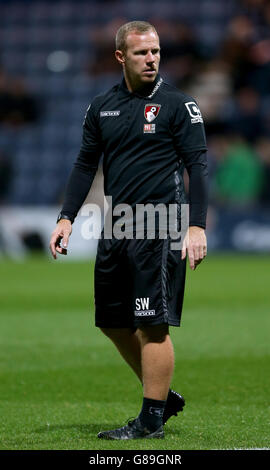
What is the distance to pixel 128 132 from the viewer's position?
545 centimetres

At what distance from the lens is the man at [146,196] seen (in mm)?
5320

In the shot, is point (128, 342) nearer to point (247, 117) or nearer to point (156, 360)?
point (156, 360)

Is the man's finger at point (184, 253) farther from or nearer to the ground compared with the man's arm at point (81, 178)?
nearer to the ground

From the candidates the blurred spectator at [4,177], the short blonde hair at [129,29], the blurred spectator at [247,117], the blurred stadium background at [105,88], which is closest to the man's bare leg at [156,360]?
the short blonde hair at [129,29]

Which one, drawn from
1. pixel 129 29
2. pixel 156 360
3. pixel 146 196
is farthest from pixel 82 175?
pixel 156 360

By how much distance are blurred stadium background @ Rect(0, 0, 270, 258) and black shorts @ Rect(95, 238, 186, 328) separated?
14461 millimetres

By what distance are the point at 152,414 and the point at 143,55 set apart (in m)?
1.89

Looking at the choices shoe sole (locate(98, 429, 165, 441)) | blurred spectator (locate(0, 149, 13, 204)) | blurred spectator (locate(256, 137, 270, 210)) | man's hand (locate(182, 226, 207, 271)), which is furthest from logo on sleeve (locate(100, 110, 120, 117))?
blurred spectator (locate(0, 149, 13, 204))

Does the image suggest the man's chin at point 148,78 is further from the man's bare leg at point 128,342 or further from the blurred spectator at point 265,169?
the blurred spectator at point 265,169

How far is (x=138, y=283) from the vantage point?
534 cm

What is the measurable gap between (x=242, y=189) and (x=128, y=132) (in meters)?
15.8

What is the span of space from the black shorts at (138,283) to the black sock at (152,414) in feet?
1.36

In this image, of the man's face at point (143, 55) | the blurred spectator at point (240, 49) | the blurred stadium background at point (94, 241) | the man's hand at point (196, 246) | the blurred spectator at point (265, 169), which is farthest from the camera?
the blurred spectator at point (240, 49)

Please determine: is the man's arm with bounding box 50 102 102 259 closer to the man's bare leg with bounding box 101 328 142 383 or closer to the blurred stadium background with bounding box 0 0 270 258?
the man's bare leg with bounding box 101 328 142 383
